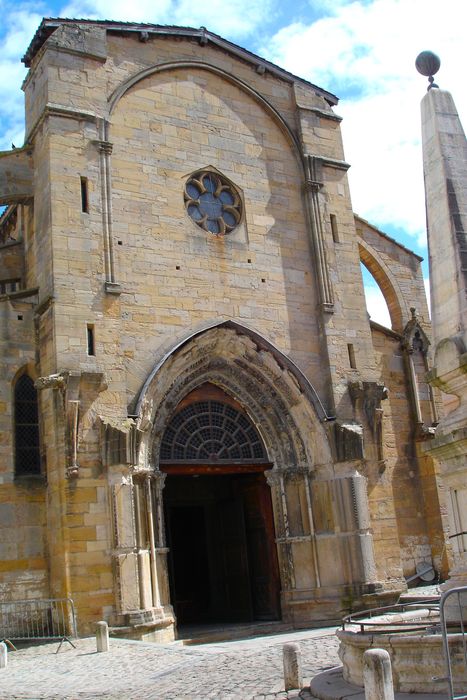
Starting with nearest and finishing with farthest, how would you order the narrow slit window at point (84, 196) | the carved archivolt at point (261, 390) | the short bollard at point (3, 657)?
1. the short bollard at point (3, 657)
2. the narrow slit window at point (84, 196)
3. the carved archivolt at point (261, 390)

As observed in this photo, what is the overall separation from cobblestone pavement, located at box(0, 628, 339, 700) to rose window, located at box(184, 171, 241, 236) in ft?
26.1

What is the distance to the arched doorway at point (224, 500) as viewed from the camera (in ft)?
50.9

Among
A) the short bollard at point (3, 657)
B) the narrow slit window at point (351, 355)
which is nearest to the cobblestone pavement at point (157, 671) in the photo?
the short bollard at point (3, 657)

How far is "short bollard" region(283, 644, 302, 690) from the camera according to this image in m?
7.70

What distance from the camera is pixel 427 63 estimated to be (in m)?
7.54

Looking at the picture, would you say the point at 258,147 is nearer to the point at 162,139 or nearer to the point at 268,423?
the point at 162,139

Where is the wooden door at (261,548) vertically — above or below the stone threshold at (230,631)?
above

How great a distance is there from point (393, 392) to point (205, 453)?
493cm

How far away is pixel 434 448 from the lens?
22.2ft

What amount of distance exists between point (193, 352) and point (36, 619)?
17.2 ft

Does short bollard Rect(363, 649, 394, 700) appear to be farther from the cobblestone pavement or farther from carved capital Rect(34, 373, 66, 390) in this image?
carved capital Rect(34, 373, 66, 390)

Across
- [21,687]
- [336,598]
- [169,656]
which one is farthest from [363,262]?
[21,687]

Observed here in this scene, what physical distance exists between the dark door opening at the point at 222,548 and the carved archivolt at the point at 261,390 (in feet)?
3.30

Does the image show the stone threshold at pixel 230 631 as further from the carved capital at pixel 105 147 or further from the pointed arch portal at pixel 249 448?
the carved capital at pixel 105 147
